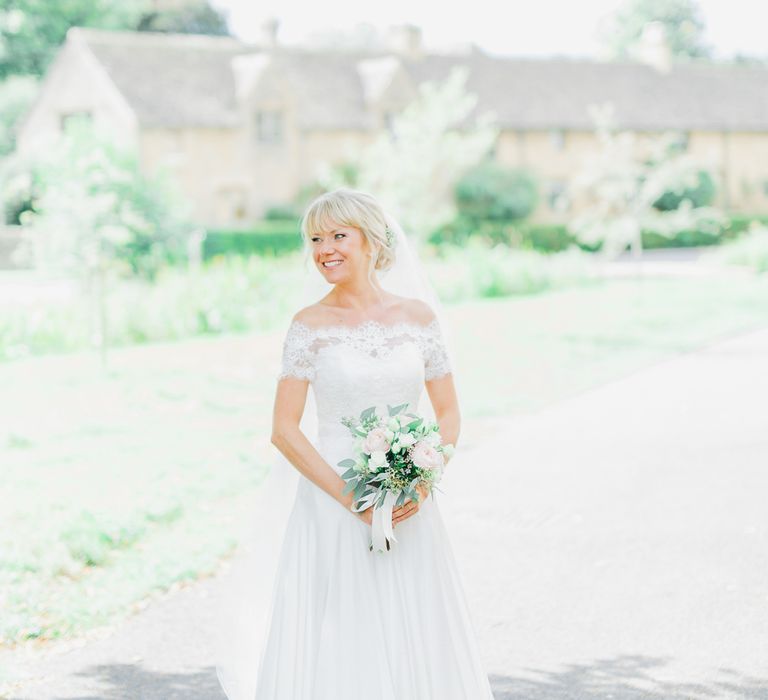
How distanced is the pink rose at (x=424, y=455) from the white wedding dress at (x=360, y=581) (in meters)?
0.26

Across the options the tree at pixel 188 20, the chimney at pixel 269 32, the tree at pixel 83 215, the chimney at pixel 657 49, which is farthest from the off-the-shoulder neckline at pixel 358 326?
the tree at pixel 188 20

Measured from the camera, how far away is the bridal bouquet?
3.89 meters

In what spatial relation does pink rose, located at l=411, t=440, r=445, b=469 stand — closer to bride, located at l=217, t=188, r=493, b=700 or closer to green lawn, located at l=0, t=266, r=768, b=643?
bride, located at l=217, t=188, r=493, b=700

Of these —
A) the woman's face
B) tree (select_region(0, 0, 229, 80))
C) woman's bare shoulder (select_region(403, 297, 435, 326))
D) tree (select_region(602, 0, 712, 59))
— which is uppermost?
tree (select_region(602, 0, 712, 59))

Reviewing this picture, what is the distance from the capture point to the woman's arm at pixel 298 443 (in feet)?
13.4

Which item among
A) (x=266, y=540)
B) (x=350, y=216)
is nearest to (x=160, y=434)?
(x=266, y=540)

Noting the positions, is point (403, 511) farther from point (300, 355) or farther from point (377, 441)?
point (300, 355)

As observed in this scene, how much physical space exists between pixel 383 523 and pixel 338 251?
0.95 m

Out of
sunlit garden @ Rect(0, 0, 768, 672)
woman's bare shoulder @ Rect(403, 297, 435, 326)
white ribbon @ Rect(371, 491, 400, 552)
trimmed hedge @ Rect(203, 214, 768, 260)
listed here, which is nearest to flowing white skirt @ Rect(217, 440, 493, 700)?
white ribbon @ Rect(371, 491, 400, 552)

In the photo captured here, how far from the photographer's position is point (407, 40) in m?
55.4

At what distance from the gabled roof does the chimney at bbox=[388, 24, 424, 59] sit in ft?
1.55

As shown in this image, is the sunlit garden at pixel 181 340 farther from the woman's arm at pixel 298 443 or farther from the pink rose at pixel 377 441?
the pink rose at pixel 377 441

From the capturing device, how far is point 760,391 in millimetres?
14023

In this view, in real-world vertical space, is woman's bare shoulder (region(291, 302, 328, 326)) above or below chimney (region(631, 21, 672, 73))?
below
